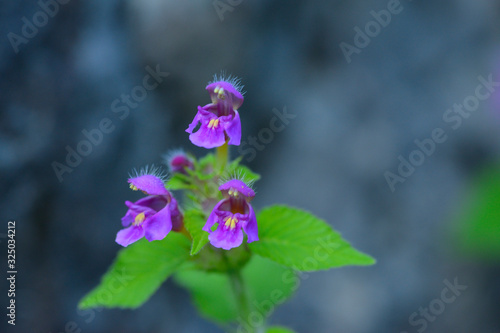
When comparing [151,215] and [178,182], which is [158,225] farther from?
[178,182]

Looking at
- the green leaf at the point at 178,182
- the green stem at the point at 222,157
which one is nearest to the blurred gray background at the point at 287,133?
the green leaf at the point at 178,182

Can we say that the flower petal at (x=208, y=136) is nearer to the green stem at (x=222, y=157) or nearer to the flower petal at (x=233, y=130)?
the flower petal at (x=233, y=130)

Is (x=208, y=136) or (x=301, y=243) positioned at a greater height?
(x=208, y=136)

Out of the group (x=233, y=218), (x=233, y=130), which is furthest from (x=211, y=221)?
(x=233, y=130)

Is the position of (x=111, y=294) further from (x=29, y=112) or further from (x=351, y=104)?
(x=351, y=104)

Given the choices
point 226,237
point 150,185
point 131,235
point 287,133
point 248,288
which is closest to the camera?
point 226,237

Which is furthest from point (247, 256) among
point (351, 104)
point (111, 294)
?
point (351, 104)

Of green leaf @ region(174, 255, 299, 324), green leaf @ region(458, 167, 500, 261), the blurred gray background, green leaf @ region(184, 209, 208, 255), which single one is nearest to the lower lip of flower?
green leaf @ region(184, 209, 208, 255)

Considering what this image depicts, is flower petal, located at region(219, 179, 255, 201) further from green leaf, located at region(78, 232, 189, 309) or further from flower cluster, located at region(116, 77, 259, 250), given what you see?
green leaf, located at region(78, 232, 189, 309)

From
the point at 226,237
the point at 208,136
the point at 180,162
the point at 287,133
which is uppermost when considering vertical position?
the point at 287,133
